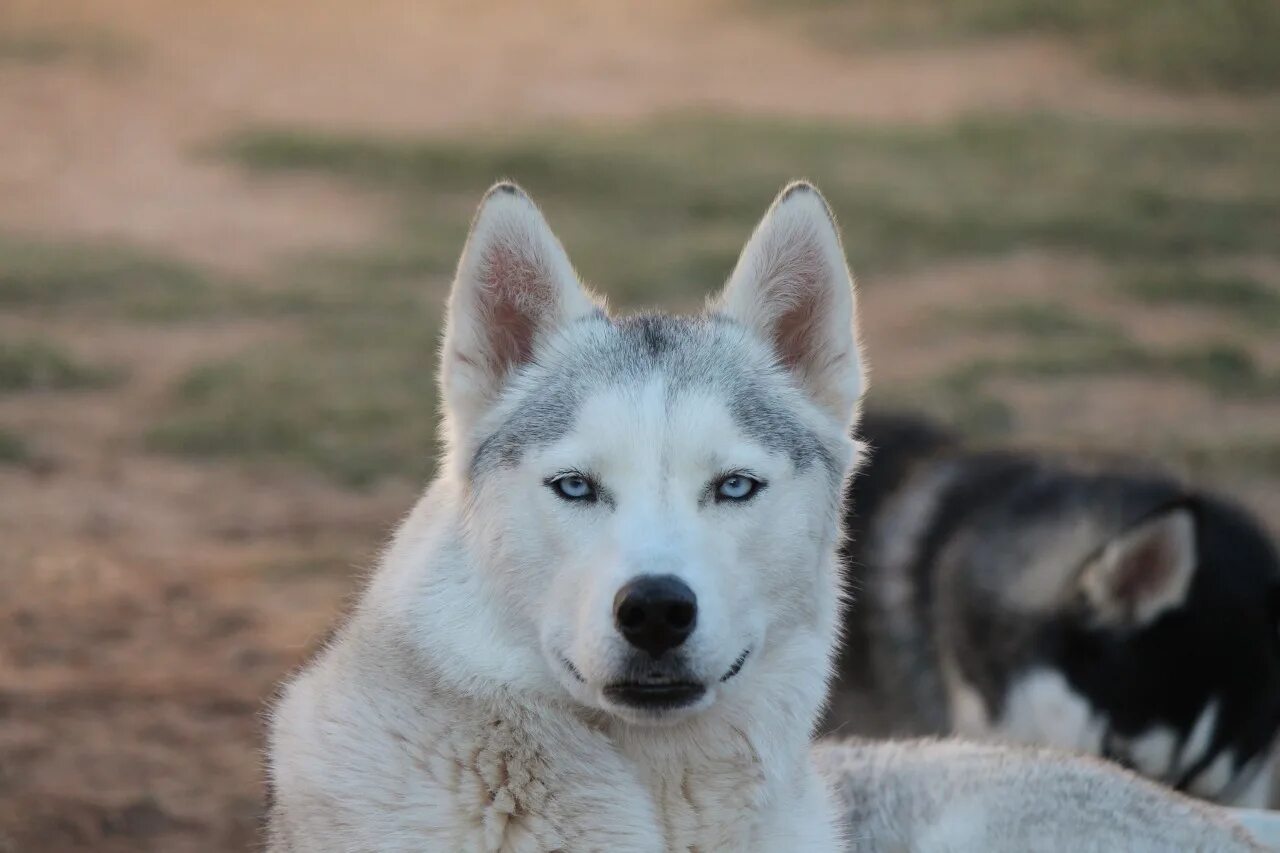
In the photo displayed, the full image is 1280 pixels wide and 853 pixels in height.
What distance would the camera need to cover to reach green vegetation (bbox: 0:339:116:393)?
11406mm

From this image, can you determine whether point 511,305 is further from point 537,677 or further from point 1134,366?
point 1134,366

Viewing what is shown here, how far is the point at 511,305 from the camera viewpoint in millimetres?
4215

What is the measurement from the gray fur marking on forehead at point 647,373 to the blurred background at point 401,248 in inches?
111

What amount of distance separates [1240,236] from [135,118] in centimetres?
1085

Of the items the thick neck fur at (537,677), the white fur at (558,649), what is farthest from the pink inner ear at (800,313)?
the thick neck fur at (537,677)

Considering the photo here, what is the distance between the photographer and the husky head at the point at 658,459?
11.9 ft

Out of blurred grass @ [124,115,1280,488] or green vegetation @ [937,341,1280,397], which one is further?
green vegetation @ [937,341,1280,397]

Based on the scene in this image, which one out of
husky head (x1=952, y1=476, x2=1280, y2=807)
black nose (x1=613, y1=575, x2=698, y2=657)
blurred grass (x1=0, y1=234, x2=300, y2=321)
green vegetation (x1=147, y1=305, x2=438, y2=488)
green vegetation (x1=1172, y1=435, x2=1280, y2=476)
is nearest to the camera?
black nose (x1=613, y1=575, x2=698, y2=657)

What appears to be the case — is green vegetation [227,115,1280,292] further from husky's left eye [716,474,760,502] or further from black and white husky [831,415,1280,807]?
husky's left eye [716,474,760,502]

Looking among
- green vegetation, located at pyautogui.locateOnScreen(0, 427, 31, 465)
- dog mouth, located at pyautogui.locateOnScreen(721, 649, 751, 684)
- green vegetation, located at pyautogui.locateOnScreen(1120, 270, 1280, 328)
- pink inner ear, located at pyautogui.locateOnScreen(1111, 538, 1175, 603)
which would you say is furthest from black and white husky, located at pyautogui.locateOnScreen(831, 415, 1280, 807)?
green vegetation, located at pyautogui.locateOnScreen(1120, 270, 1280, 328)

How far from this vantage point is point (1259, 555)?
702 centimetres

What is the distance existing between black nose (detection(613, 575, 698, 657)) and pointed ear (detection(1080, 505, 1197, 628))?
11.9ft

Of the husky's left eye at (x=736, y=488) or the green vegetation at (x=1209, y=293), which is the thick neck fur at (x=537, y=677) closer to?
the husky's left eye at (x=736, y=488)

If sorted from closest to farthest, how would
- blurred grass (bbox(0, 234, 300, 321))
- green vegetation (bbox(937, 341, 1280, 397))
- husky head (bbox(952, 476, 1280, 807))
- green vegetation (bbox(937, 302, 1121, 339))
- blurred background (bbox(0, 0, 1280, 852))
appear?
1. husky head (bbox(952, 476, 1280, 807))
2. blurred background (bbox(0, 0, 1280, 852))
3. green vegetation (bbox(937, 341, 1280, 397))
4. blurred grass (bbox(0, 234, 300, 321))
5. green vegetation (bbox(937, 302, 1121, 339))
